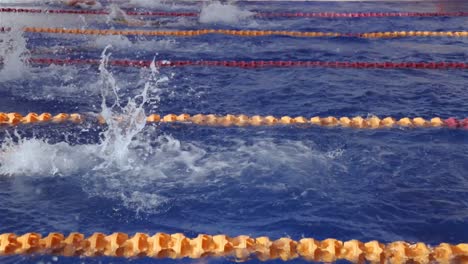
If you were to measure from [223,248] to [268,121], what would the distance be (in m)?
2.10

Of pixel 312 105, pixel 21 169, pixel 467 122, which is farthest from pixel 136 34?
pixel 467 122

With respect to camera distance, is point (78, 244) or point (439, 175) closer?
point (78, 244)

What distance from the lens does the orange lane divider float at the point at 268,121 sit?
15.6ft

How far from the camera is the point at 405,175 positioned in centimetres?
385

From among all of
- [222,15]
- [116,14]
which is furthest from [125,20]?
[222,15]

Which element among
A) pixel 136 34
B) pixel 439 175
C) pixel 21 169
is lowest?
pixel 439 175

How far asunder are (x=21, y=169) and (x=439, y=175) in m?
3.14

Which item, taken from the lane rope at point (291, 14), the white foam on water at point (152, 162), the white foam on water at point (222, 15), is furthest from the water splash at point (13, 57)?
the white foam on water at point (222, 15)

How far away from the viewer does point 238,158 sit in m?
4.10

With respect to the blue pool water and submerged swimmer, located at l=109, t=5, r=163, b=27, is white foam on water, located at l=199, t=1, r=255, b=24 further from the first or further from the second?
the blue pool water

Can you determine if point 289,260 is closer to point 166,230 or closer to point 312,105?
point 166,230

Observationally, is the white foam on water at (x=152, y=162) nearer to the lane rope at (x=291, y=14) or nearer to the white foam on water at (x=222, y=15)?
the white foam on water at (x=222, y=15)

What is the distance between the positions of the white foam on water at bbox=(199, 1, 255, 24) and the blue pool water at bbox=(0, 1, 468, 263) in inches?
111

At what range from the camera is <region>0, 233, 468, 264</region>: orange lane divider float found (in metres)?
2.82
